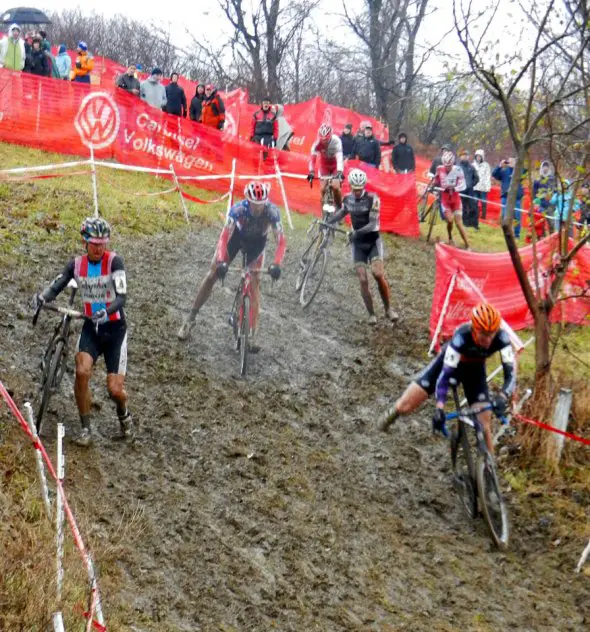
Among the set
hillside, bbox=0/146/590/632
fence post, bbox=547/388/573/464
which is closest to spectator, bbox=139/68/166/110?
hillside, bbox=0/146/590/632

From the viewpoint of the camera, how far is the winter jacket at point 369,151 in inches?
805

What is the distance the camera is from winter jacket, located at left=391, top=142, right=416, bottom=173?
2169 centimetres

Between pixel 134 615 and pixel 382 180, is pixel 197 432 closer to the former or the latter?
pixel 134 615

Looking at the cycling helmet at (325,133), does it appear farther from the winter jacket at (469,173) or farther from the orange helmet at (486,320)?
the orange helmet at (486,320)

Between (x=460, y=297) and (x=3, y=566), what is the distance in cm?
759

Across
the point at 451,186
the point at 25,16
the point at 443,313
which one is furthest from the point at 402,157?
the point at 25,16

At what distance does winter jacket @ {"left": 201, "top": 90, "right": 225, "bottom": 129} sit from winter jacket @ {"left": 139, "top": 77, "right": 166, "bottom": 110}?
3.49ft

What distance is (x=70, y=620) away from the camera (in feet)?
16.5

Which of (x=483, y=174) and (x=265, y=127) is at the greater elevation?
(x=265, y=127)

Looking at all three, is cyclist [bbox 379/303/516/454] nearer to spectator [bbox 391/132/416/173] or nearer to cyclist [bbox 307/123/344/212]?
cyclist [bbox 307/123/344/212]

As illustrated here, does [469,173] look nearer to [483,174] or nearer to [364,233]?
[483,174]

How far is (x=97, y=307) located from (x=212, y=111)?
46.6 feet

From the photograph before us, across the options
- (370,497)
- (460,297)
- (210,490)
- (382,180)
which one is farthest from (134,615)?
(382,180)

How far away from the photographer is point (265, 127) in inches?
811
